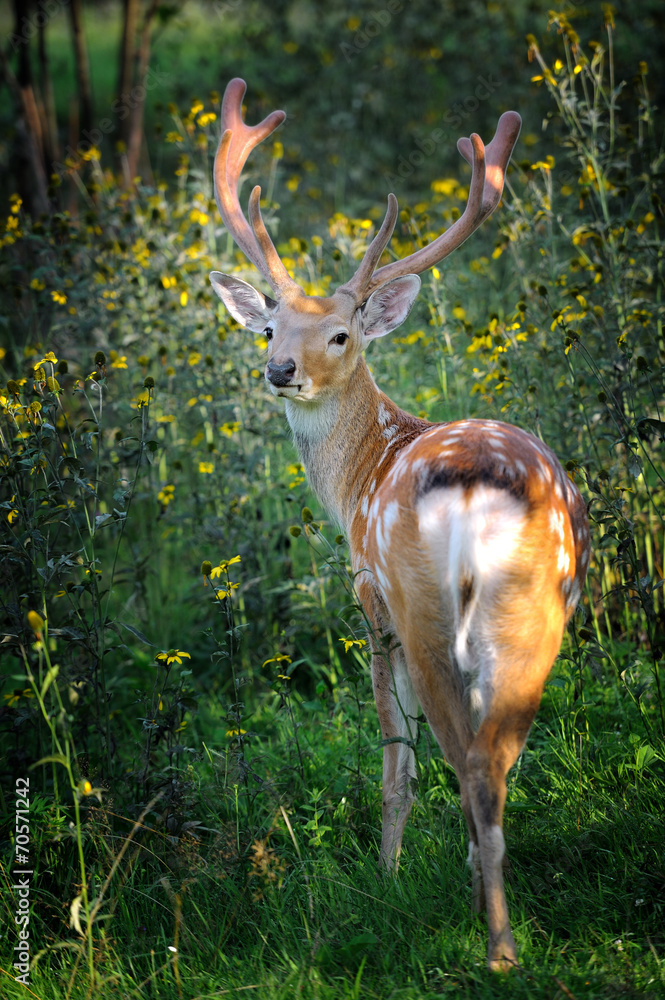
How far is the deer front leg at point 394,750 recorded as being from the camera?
3.07 metres

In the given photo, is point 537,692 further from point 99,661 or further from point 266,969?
point 99,661

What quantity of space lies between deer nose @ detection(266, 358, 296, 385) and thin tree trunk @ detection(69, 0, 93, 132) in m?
5.79

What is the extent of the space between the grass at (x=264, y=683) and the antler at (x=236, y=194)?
33 cm

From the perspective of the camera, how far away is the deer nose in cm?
344

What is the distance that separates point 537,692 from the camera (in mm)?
2389

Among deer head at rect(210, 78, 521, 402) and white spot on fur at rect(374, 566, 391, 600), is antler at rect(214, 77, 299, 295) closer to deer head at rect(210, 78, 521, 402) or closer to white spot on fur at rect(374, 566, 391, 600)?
deer head at rect(210, 78, 521, 402)

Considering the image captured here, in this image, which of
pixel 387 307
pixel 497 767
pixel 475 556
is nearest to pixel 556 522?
pixel 475 556

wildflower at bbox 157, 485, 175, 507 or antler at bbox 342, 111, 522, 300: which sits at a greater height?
antler at bbox 342, 111, 522, 300

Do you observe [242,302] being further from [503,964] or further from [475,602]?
[503,964]

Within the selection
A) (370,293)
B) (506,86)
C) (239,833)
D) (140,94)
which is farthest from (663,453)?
(506,86)

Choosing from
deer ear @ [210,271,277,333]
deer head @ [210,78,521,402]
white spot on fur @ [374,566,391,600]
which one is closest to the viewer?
white spot on fur @ [374,566,391,600]

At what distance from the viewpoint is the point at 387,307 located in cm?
386

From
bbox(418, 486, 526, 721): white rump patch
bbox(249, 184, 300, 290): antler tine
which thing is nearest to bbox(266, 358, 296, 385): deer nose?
bbox(249, 184, 300, 290): antler tine

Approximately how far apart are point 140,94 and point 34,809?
22.2 ft
